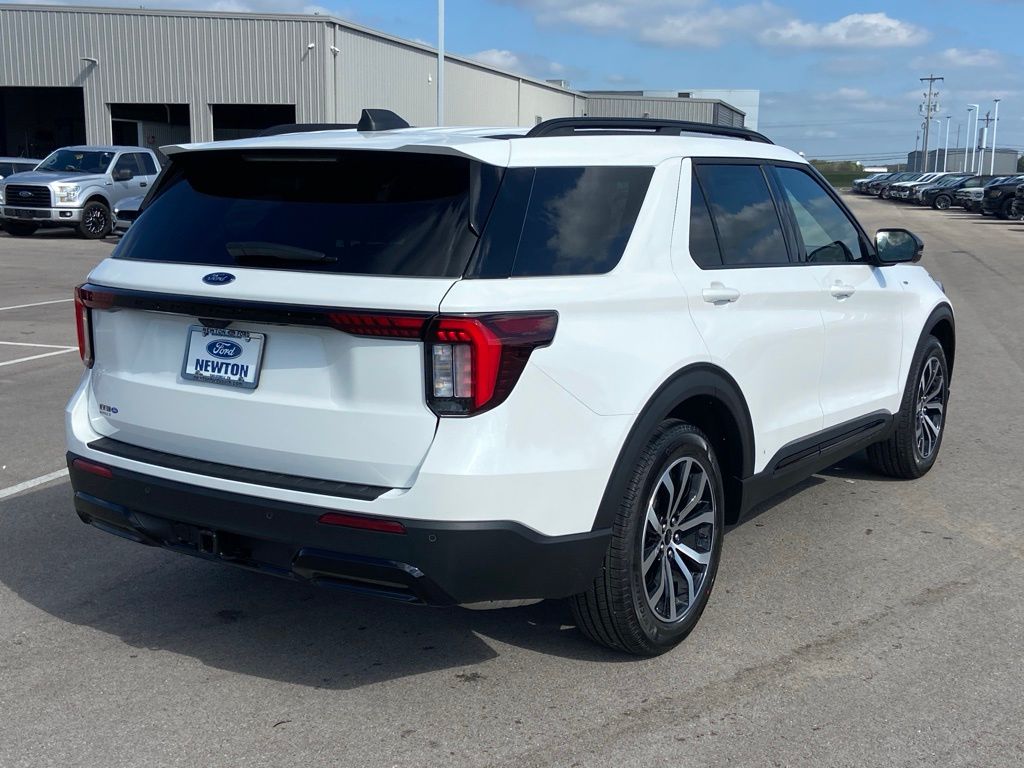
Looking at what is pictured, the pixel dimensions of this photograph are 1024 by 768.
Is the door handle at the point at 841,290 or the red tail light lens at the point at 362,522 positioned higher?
the door handle at the point at 841,290

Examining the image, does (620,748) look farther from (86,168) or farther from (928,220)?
(928,220)

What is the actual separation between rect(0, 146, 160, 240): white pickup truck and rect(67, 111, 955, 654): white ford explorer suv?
71.8 feet

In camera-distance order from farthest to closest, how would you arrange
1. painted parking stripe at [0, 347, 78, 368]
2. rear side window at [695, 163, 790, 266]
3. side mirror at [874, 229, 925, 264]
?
painted parking stripe at [0, 347, 78, 368]
side mirror at [874, 229, 925, 264]
rear side window at [695, 163, 790, 266]

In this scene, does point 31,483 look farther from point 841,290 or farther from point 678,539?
point 841,290

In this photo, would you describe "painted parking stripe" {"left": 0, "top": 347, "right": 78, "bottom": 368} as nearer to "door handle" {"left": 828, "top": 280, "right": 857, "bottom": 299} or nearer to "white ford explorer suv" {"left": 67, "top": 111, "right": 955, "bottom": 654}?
"white ford explorer suv" {"left": 67, "top": 111, "right": 955, "bottom": 654}

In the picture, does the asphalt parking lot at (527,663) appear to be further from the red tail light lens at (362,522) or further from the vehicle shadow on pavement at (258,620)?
the red tail light lens at (362,522)

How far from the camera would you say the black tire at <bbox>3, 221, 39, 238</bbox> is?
84.3 ft

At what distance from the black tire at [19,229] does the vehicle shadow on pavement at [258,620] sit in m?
22.7

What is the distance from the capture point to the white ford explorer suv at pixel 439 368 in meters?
3.38

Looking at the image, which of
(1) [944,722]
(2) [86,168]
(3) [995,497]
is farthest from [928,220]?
(1) [944,722]

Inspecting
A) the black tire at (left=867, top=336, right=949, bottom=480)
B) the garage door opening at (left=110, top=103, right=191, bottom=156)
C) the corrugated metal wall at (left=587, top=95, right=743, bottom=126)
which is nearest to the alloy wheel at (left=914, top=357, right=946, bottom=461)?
the black tire at (left=867, top=336, right=949, bottom=480)

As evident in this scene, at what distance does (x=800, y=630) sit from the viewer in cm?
435

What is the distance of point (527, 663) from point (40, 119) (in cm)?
4778

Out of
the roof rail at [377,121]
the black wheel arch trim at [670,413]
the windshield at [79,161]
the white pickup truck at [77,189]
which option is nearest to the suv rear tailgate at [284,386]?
the black wheel arch trim at [670,413]
